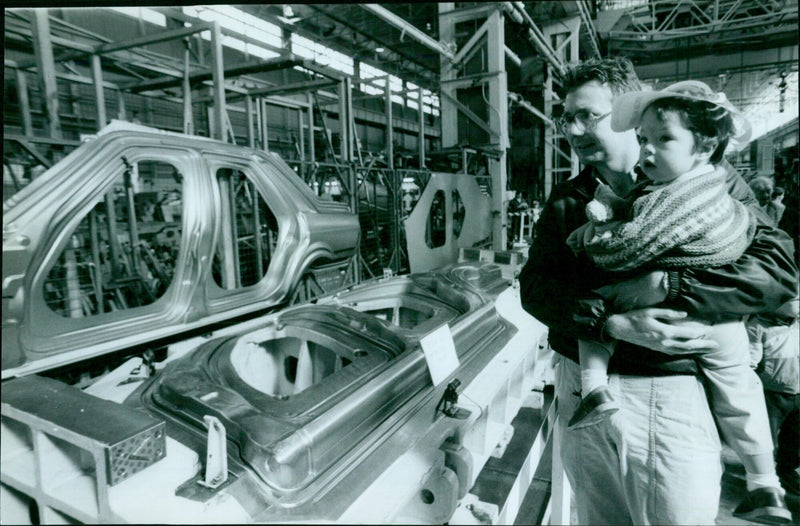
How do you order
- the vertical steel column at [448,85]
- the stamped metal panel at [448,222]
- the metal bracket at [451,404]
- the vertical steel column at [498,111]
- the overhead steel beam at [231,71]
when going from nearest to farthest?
the metal bracket at [451,404]
the overhead steel beam at [231,71]
the stamped metal panel at [448,222]
the vertical steel column at [498,111]
the vertical steel column at [448,85]

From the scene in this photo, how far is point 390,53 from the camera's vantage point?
43.7ft

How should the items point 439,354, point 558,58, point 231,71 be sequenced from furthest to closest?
point 558,58 < point 231,71 < point 439,354

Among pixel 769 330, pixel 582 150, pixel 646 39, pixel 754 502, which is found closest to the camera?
pixel 754 502

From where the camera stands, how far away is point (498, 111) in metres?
6.93

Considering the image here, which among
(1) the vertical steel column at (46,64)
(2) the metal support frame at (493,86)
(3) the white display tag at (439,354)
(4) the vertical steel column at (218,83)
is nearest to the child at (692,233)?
(3) the white display tag at (439,354)

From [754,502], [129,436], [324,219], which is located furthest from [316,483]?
[324,219]

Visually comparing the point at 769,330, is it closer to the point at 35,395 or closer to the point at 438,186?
the point at 35,395

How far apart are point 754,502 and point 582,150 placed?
1.08 metres

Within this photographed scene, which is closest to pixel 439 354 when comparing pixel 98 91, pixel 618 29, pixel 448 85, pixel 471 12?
pixel 98 91

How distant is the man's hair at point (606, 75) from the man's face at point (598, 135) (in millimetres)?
21

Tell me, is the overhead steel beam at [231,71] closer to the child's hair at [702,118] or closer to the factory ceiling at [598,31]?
the factory ceiling at [598,31]

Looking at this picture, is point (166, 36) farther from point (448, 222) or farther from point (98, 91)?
point (448, 222)

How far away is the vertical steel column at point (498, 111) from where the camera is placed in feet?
21.6

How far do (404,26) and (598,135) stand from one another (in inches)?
181
